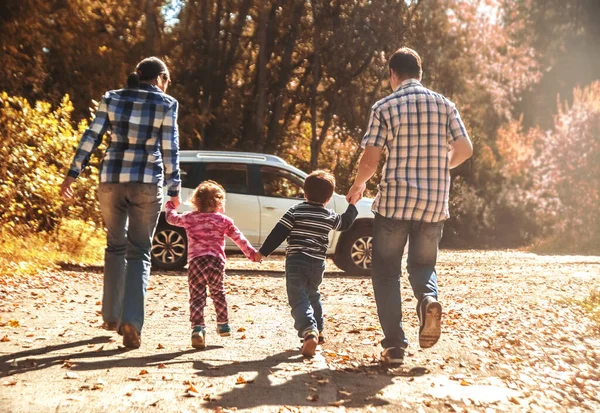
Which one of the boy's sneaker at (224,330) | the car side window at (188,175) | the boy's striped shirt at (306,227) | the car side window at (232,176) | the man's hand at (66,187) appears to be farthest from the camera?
the car side window at (232,176)

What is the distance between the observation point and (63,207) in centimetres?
1517

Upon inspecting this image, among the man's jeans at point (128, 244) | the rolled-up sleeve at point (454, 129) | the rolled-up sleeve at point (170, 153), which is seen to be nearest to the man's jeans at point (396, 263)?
the rolled-up sleeve at point (454, 129)

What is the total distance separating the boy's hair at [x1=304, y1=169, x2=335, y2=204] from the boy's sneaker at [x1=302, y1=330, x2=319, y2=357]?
3.14 ft

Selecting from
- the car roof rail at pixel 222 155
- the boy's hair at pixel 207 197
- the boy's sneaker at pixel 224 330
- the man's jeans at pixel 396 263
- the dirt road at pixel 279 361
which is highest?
the car roof rail at pixel 222 155

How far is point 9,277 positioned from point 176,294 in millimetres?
2311

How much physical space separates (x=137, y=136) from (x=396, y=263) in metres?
1.98

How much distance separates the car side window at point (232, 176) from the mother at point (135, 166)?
25.6ft

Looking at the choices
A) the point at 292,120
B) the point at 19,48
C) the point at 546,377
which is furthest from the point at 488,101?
the point at 546,377

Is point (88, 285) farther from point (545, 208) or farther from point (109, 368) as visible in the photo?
point (545, 208)

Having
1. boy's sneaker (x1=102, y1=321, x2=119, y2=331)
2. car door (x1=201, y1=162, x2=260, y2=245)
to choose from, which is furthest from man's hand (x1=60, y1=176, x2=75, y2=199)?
car door (x1=201, y1=162, x2=260, y2=245)

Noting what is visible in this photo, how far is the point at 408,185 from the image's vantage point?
6.11 meters

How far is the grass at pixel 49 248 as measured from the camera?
1232 centimetres

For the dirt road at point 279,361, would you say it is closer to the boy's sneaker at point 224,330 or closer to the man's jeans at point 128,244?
the boy's sneaker at point 224,330

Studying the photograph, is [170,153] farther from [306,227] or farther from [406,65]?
[406,65]
